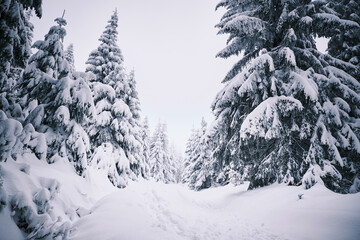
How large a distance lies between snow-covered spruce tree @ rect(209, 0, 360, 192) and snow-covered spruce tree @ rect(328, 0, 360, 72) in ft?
9.82

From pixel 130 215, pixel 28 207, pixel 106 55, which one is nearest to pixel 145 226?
pixel 130 215

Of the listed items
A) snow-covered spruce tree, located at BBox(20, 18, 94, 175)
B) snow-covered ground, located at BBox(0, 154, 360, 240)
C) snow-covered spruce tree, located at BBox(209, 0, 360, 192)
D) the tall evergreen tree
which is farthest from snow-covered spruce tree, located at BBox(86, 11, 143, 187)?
snow-covered spruce tree, located at BBox(209, 0, 360, 192)

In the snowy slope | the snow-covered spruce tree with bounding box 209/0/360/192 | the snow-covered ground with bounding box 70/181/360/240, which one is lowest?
the snow-covered ground with bounding box 70/181/360/240

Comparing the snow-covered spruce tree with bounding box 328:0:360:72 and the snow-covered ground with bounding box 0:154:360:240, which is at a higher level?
the snow-covered spruce tree with bounding box 328:0:360:72

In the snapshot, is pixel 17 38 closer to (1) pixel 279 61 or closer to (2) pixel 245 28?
(2) pixel 245 28

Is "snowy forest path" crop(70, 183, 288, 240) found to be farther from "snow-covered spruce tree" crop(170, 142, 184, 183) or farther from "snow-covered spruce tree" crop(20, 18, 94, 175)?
"snow-covered spruce tree" crop(170, 142, 184, 183)

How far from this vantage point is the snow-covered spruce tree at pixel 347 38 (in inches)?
448

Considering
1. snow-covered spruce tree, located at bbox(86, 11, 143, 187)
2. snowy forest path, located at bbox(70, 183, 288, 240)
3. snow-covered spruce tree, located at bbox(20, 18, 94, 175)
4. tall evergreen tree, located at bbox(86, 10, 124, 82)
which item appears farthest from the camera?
tall evergreen tree, located at bbox(86, 10, 124, 82)

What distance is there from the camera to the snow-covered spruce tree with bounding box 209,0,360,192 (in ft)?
25.0

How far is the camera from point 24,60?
5211 mm

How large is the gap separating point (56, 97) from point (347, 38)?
1659 centimetres

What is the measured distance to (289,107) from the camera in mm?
7613

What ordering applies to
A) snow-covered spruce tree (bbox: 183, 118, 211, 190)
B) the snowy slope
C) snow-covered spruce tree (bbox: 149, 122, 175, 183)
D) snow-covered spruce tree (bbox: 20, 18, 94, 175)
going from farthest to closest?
1. snow-covered spruce tree (bbox: 149, 122, 175, 183)
2. snow-covered spruce tree (bbox: 183, 118, 211, 190)
3. snow-covered spruce tree (bbox: 20, 18, 94, 175)
4. the snowy slope

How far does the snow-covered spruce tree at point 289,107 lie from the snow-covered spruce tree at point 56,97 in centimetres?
633
